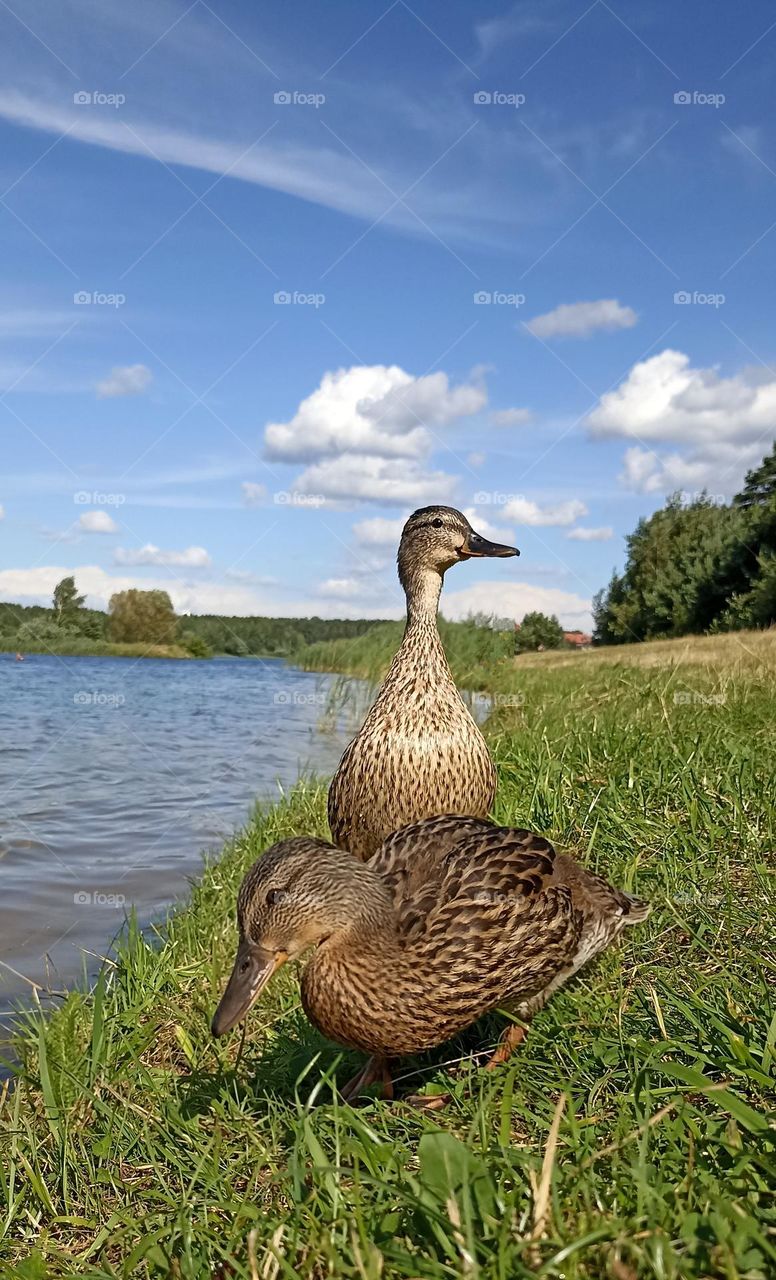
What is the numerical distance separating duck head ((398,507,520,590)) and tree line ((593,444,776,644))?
33.8 meters

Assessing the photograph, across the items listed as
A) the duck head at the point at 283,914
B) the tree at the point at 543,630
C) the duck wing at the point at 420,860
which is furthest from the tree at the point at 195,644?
the duck head at the point at 283,914

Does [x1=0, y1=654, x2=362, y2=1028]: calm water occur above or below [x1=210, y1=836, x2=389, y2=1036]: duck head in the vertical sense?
below

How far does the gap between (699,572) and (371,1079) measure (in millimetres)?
52173

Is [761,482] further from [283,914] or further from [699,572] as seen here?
[283,914]

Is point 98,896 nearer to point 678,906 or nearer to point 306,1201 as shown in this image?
point 678,906

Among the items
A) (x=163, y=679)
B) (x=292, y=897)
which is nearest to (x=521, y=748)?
(x=292, y=897)

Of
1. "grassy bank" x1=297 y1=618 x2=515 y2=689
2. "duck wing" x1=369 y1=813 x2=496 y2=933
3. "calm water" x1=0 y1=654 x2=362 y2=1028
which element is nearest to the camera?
"duck wing" x1=369 y1=813 x2=496 y2=933

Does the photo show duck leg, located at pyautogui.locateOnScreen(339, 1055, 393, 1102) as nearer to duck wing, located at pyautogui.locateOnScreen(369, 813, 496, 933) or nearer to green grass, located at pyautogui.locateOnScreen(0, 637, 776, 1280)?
green grass, located at pyautogui.locateOnScreen(0, 637, 776, 1280)

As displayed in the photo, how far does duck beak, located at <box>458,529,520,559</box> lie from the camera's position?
15.5 feet

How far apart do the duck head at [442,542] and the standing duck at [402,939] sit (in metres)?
1.86

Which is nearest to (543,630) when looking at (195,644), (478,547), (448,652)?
(195,644)

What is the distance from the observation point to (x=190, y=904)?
6676 mm

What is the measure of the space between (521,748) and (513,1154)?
450 centimetres

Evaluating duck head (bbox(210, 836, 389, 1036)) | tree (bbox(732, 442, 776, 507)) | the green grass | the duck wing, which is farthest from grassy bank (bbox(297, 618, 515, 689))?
tree (bbox(732, 442, 776, 507))
